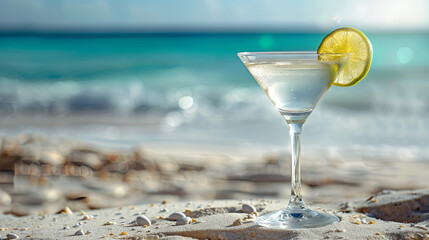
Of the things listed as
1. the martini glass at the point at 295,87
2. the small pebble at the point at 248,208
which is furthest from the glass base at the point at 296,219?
the small pebble at the point at 248,208

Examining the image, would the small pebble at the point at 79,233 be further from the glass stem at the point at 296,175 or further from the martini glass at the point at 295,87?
the glass stem at the point at 296,175

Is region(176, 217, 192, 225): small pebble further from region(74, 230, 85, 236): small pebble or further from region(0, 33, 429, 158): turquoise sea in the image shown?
region(0, 33, 429, 158): turquoise sea

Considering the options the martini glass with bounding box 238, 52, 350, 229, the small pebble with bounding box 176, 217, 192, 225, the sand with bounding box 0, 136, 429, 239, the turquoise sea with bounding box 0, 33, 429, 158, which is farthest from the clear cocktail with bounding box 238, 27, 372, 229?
the turquoise sea with bounding box 0, 33, 429, 158

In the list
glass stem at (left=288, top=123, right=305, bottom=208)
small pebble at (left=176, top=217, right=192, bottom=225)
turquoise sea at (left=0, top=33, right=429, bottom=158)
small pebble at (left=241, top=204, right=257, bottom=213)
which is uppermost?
turquoise sea at (left=0, top=33, right=429, bottom=158)

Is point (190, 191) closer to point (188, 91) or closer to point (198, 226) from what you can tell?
point (198, 226)

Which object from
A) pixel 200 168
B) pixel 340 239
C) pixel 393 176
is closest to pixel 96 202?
pixel 200 168

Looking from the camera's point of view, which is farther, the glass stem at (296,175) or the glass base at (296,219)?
the glass stem at (296,175)

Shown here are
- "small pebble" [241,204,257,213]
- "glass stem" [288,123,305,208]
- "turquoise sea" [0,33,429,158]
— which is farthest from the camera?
"turquoise sea" [0,33,429,158]

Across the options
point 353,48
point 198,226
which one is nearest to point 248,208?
point 198,226
